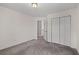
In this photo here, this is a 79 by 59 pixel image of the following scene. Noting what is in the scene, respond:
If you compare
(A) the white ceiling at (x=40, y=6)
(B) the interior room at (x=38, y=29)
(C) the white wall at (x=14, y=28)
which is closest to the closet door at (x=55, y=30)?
(B) the interior room at (x=38, y=29)

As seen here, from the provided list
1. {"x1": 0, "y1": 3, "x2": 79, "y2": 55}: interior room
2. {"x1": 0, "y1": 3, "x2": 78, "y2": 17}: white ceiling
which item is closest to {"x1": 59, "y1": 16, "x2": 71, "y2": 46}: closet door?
{"x1": 0, "y1": 3, "x2": 79, "y2": 55}: interior room

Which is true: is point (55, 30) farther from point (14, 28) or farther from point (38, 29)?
point (14, 28)

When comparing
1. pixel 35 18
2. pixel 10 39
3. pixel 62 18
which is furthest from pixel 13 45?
pixel 62 18

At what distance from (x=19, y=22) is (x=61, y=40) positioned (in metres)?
2.22

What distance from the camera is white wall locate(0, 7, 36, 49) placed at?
361 centimetres

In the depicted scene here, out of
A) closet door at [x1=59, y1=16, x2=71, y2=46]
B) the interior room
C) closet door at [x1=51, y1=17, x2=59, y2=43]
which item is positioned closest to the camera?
the interior room

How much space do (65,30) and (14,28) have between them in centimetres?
238

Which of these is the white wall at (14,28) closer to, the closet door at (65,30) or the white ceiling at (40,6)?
the white ceiling at (40,6)

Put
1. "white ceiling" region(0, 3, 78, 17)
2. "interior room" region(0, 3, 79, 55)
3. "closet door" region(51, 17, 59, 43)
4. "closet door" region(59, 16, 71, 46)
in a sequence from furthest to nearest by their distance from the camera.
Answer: "closet door" region(51, 17, 59, 43) < "closet door" region(59, 16, 71, 46) < "interior room" region(0, 3, 79, 55) < "white ceiling" region(0, 3, 78, 17)

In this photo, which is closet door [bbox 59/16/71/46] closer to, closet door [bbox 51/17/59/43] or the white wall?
closet door [bbox 51/17/59/43]

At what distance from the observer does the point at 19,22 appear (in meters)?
4.48

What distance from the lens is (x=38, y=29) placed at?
4.18m

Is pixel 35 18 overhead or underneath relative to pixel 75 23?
overhead

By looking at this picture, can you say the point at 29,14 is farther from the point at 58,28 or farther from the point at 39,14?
the point at 58,28
